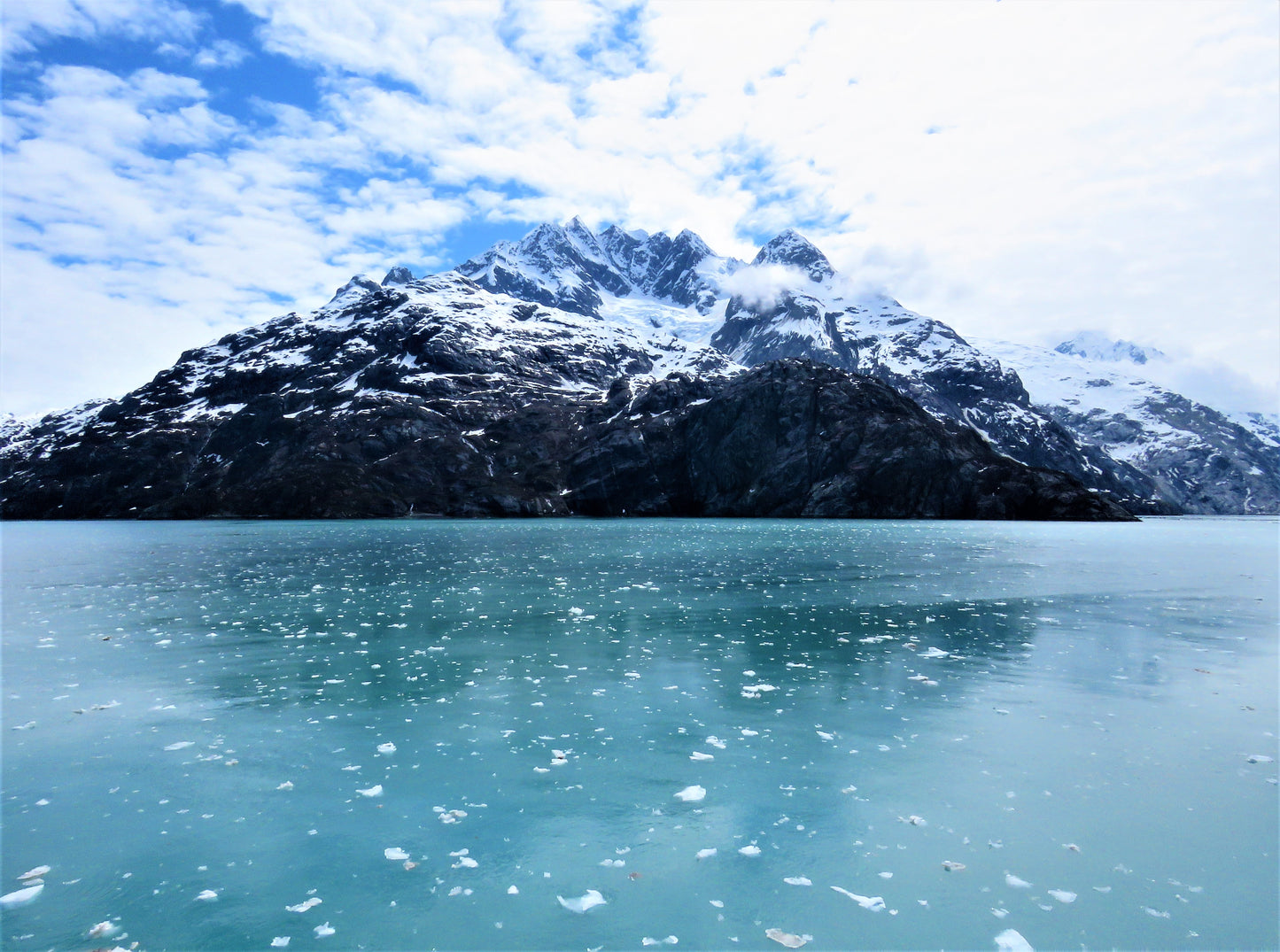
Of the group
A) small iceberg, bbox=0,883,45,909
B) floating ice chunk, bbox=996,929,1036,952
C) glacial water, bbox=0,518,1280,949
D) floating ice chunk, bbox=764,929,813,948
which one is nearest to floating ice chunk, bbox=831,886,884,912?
glacial water, bbox=0,518,1280,949

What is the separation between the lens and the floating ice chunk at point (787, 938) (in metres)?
10.7

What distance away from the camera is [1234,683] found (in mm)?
23828

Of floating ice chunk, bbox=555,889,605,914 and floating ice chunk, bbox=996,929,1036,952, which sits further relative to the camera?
floating ice chunk, bbox=555,889,605,914

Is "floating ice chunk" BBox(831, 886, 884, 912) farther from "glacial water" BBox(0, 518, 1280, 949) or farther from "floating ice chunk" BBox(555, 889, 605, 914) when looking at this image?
"floating ice chunk" BBox(555, 889, 605, 914)

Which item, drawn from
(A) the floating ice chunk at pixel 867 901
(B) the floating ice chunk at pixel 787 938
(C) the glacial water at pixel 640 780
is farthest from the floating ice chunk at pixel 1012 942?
(B) the floating ice chunk at pixel 787 938

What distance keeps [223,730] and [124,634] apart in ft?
56.7

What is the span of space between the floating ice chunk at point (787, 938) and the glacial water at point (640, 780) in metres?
0.07

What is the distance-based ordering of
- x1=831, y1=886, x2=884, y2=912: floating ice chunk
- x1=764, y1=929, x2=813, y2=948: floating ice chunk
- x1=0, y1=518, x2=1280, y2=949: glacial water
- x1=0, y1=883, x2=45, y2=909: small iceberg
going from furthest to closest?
x1=0, y1=883, x2=45, y2=909: small iceberg, x1=831, y1=886, x2=884, y2=912: floating ice chunk, x1=0, y1=518, x2=1280, y2=949: glacial water, x1=764, y1=929, x2=813, y2=948: floating ice chunk

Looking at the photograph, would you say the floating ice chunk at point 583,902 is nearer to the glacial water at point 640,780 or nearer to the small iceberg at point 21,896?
the glacial water at point 640,780

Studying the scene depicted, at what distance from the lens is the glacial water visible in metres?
11.4

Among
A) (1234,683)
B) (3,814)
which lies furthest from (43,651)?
(1234,683)

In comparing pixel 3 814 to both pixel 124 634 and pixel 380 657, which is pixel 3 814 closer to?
pixel 380 657

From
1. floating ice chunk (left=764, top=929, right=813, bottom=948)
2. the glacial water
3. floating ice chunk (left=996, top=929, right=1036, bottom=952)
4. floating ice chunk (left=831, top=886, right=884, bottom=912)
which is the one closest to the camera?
floating ice chunk (left=996, top=929, right=1036, bottom=952)

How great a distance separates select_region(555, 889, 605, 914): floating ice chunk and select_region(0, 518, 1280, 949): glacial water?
60 mm
